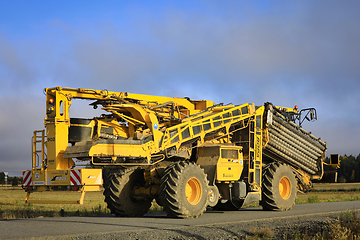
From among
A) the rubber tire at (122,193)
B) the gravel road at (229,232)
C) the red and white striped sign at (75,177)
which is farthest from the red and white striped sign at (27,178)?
the gravel road at (229,232)

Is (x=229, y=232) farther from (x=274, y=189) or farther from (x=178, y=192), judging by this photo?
(x=274, y=189)

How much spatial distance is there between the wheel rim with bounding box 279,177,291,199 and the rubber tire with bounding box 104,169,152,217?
6400mm

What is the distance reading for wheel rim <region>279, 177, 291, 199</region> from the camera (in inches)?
716

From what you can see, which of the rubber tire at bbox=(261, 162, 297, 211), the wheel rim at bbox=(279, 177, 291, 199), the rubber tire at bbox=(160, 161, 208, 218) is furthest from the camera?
the wheel rim at bbox=(279, 177, 291, 199)

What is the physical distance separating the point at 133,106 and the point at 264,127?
6109mm

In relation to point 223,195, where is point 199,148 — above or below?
above

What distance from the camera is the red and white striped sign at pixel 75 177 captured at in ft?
43.0

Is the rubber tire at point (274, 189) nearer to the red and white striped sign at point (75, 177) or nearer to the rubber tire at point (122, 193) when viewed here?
the rubber tire at point (122, 193)

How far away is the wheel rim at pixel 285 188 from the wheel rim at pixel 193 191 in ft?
17.4

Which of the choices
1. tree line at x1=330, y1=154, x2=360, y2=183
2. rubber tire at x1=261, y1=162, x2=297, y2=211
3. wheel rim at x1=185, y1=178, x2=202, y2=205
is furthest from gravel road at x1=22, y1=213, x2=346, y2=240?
tree line at x1=330, y1=154, x2=360, y2=183

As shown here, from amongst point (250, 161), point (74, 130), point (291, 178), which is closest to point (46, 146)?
point (74, 130)

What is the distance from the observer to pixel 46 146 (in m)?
14.1

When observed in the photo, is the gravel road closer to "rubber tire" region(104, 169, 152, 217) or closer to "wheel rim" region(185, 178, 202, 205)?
"wheel rim" region(185, 178, 202, 205)

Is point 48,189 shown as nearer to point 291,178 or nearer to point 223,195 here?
point 223,195
